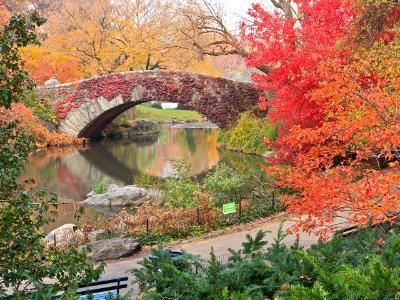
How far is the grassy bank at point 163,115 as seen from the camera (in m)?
46.4

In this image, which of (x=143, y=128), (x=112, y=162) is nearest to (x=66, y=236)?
(x=112, y=162)

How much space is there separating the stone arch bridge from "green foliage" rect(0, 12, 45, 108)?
24.6 metres

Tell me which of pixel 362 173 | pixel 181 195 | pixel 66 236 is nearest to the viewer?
pixel 362 173

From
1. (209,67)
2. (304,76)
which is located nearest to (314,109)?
(304,76)

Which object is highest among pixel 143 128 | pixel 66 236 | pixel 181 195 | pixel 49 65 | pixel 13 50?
pixel 49 65

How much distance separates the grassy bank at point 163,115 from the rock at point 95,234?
31.7 m

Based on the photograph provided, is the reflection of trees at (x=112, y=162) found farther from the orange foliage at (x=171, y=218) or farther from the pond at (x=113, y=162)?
the orange foliage at (x=171, y=218)

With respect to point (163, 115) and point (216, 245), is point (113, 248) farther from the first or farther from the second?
point (163, 115)

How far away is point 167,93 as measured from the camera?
98.5 feet

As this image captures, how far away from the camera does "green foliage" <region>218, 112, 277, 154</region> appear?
25569 mm

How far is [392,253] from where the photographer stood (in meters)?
4.98

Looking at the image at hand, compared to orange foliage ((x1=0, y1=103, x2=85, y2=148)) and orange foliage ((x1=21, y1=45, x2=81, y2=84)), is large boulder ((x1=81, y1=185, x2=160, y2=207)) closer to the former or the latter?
orange foliage ((x1=0, y1=103, x2=85, y2=148))

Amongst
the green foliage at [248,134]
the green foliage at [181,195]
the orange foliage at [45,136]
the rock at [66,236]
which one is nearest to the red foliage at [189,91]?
the green foliage at [248,134]

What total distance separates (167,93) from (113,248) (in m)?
19.9
